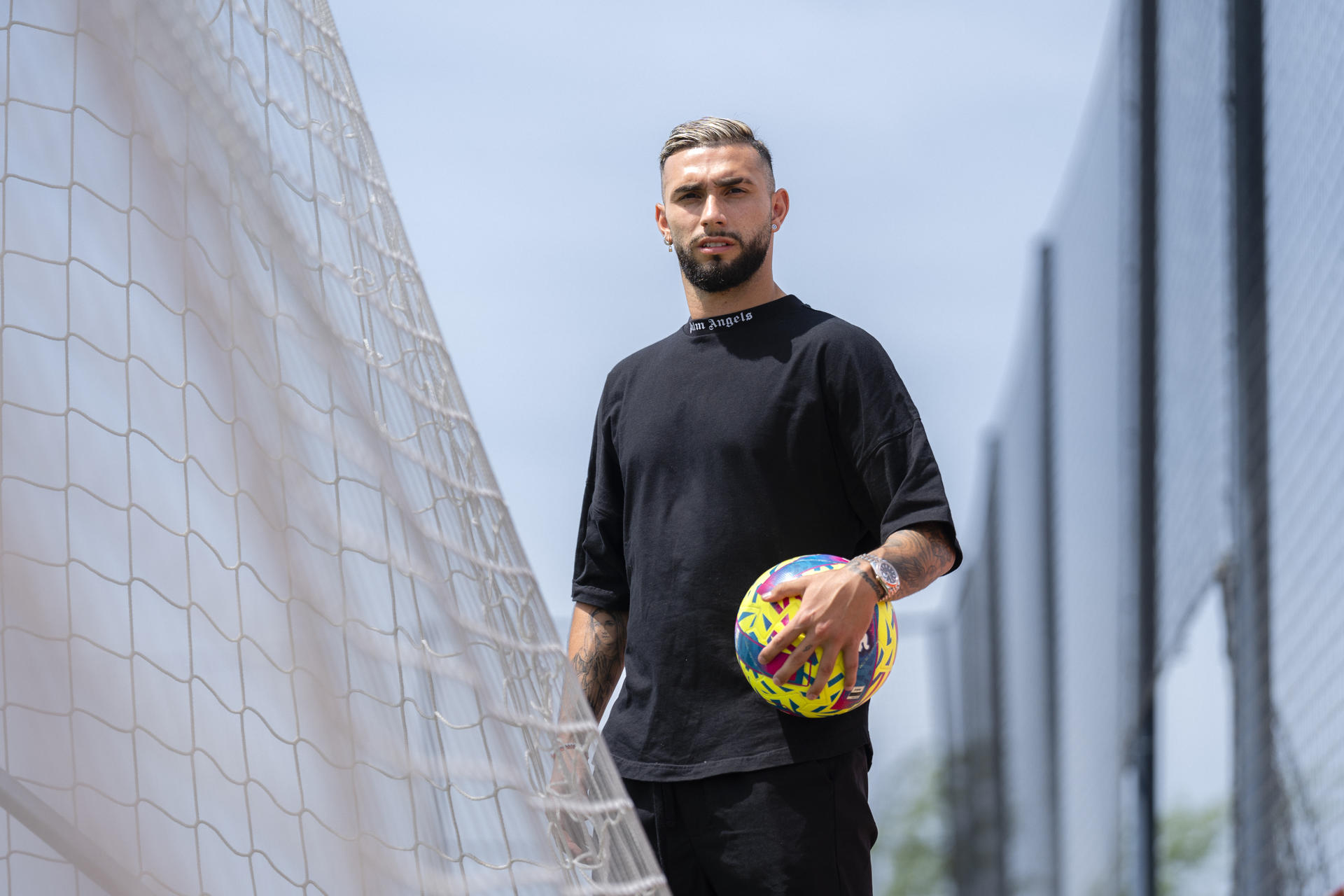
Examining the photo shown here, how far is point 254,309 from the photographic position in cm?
177

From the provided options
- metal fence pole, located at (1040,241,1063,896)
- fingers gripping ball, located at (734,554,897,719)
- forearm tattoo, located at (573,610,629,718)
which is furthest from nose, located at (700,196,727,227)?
metal fence pole, located at (1040,241,1063,896)

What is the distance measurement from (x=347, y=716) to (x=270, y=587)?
0.62 ft

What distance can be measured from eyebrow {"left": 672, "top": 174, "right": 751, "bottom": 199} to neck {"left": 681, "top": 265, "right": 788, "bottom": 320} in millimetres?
168

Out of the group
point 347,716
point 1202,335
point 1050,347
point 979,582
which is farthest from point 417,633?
point 979,582

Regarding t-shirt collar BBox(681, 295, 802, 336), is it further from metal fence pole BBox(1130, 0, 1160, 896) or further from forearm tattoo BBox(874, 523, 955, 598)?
metal fence pole BBox(1130, 0, 1160, 896)

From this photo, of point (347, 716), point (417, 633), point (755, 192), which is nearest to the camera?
point (347, 716)

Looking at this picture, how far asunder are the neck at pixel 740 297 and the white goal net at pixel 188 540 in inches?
37.2

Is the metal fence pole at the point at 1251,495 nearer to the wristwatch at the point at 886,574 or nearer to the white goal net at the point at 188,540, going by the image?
the wristwatch at the point at 886,574

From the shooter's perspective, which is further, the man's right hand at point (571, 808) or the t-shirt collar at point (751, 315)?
the t-shirt collar at point (751, 315)

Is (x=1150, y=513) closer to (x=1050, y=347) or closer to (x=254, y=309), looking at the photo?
(x=1050, y=347)

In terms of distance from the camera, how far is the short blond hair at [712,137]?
2693mm

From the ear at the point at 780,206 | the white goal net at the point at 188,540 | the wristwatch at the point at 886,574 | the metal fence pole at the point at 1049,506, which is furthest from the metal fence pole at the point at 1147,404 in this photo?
the white goal net at the point at 188,540

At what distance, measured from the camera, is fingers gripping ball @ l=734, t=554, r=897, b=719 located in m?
2.34

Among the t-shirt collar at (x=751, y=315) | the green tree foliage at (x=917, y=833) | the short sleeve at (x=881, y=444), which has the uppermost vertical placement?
the t-shirt collar at (x=751, y=315)
